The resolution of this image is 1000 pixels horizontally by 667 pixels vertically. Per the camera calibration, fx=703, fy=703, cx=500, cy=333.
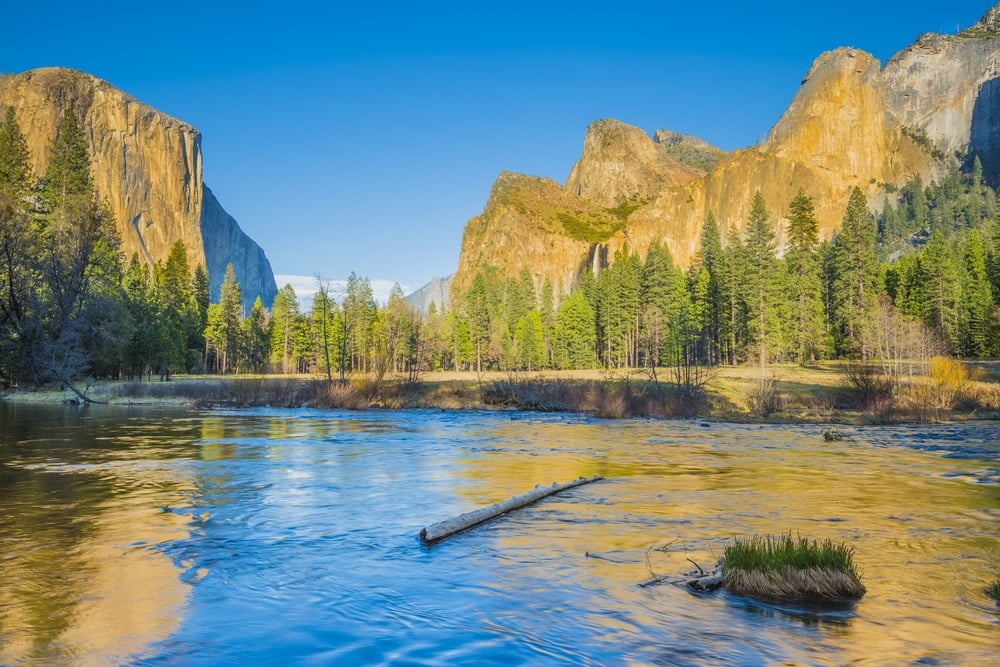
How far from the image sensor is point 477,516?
34.7 ft

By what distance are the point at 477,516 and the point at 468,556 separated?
153 cm

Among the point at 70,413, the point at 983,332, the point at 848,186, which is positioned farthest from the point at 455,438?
the point at 848,186

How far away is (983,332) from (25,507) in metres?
79.1

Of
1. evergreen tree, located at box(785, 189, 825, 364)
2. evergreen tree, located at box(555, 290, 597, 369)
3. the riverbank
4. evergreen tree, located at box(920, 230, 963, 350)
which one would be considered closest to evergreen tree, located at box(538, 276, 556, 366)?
evergreen tree, located at box(555, 290, 597, 369)

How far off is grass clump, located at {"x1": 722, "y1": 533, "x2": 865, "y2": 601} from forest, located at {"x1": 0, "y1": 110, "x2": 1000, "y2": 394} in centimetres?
2677

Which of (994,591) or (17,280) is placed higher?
(17,280)

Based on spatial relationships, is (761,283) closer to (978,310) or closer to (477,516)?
(978,310)

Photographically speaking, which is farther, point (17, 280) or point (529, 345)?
point (529, 345)

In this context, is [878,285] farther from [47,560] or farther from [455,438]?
[47,560]

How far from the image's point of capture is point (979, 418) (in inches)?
1152

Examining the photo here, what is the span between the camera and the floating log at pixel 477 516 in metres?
9.65

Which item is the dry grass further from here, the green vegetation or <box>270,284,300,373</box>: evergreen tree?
<box>270,284,300,373</box>: evergreen tree

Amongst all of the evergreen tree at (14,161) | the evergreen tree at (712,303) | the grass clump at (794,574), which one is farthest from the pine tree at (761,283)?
the evergreen tree at (14,161)

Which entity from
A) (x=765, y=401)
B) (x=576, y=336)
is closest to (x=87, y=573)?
(x=765, y=401)
